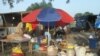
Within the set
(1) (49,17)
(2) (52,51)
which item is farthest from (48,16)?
(2) (52,51)

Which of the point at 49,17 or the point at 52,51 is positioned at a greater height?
the point at 49,17

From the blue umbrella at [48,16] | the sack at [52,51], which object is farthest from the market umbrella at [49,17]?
the sack at [52,51]

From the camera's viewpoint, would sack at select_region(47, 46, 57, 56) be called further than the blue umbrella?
No

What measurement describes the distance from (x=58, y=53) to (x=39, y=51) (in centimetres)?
111

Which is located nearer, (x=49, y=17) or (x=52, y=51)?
(x=52, y=51)

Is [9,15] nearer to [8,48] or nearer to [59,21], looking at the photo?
[8,48]

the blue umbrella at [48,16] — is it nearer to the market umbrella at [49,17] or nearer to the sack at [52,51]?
the market umbrella at [49,17]

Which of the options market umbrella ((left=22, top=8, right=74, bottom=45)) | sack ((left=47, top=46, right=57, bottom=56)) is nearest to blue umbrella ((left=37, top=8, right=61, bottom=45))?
market umbrella ((left=22, top=8, right=74, bottom=45))

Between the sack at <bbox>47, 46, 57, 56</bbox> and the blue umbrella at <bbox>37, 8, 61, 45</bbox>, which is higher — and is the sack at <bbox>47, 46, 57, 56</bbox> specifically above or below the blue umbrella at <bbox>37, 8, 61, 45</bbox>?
below

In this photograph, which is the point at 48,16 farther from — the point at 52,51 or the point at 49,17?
the point at 52,51

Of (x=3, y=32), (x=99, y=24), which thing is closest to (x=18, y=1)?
(x=99, y=24)

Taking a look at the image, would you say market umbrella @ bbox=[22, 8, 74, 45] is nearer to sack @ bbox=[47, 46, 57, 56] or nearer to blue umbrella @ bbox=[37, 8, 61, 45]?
blue umbrella @ bbox=[37, 8, 61, 45]

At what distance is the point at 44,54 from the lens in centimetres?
1063

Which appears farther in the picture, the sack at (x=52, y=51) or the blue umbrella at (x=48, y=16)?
the blue umbrella at (x=48, y=16)
